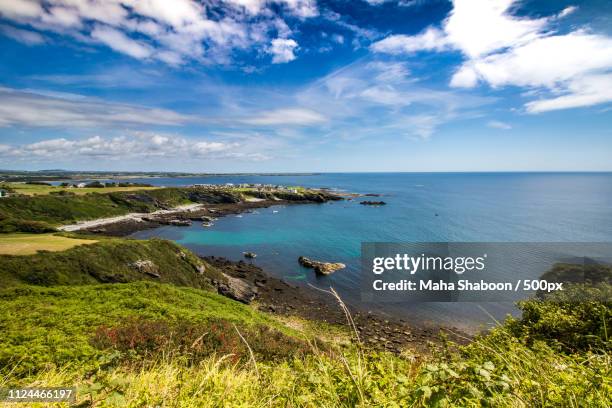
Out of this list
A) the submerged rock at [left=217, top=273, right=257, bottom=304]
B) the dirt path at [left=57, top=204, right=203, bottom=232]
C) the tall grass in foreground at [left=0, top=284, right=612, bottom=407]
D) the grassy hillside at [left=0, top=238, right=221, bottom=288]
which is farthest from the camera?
the dirt path at [left=57, top=204, right=203, bottom=232]

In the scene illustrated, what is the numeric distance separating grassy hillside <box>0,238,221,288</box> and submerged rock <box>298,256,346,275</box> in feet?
48.6

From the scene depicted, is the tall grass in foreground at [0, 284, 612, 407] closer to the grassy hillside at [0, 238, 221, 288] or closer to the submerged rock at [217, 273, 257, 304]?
the grassy hillside at [0, 238, 221, 288]

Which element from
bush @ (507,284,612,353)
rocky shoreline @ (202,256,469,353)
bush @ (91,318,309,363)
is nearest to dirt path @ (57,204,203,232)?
rocky shoreline @ (202,256,469,353)

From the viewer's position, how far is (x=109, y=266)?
26781 mm

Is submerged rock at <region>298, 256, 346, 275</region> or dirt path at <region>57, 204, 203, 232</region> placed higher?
dirt path at <region>57, 204, 203, 232</region>

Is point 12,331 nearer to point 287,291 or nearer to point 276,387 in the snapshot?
point 276,387

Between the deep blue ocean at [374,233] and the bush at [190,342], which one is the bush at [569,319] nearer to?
the bush at [190,342]

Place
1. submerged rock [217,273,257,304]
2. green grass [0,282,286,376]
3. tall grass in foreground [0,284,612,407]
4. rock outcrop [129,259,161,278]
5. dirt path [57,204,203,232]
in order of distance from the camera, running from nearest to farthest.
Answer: tall grass in foreground [0,284,612,407] < green grass [0,282,286,376] < rock outcrop [129,259,161,278] < submerged rock [217,273,257,304] < dirt path [57,204,203,232]

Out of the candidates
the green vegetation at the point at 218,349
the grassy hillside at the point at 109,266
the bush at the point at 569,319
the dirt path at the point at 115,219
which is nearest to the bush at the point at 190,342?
the green vegetation at the point at 218,349

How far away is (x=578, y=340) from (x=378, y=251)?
4355 cm

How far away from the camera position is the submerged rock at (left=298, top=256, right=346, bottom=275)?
41237 mm

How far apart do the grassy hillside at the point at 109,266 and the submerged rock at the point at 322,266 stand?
1481cm

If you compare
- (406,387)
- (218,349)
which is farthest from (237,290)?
(406,387)

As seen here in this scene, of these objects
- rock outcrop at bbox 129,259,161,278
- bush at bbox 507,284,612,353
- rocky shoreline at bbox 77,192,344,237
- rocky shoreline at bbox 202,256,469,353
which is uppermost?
bush at bbox 507,284,612,353
